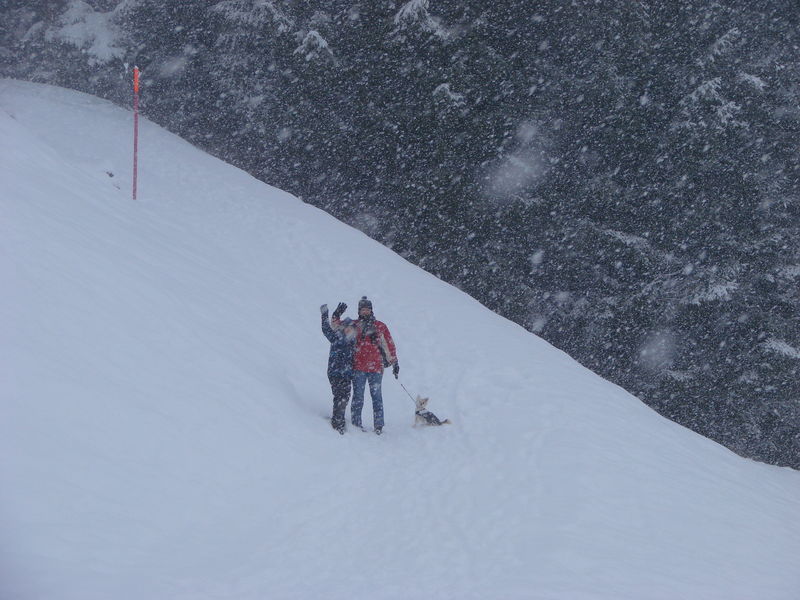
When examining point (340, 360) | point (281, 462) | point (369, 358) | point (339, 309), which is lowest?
point (281, 462)

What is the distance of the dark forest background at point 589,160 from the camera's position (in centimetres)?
1579

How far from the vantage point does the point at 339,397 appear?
25.3 ft

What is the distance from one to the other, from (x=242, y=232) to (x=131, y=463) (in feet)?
33.5

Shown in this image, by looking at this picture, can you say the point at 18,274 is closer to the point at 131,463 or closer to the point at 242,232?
the point at 131,463

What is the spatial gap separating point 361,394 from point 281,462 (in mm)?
1940

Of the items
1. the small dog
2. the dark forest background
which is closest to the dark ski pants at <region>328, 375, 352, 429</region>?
the small dog

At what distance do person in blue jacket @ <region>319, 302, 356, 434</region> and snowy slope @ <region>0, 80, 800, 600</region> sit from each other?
1.11ft

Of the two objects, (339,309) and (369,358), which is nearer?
(339,309)

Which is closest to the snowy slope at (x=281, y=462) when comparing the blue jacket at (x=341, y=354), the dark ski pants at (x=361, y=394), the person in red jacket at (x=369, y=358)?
the dark ski pants at (x=361, y=394)

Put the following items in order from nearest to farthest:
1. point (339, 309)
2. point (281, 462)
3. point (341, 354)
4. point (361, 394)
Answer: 1. point (281, 462)
2. point (339, 309)
3. point (341, 354)
4. point (361, 394)

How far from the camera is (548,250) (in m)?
17.2

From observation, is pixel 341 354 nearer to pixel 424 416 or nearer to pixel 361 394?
pixel 361 394

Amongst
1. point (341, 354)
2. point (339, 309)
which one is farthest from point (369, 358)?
point (339, 309)

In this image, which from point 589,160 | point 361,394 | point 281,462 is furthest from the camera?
point 589,160
